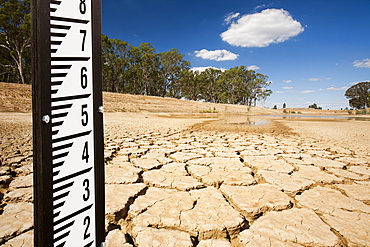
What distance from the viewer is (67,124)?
0.54 m

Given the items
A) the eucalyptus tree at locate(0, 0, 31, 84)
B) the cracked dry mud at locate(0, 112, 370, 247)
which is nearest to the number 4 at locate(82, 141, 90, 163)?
the cracked dry mud at locate(0, 112, 370, 247)

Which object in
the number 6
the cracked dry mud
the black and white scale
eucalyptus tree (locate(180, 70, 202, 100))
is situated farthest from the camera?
eucalyptus tree (locate(180, 70, 202, 100))

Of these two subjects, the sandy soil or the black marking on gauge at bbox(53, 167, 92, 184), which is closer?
the black marking on gauge at bbox(53, 167, 92, 184)

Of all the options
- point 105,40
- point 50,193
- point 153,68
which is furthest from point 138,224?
point 153,68

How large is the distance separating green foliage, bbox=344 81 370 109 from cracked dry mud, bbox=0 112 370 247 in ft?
171

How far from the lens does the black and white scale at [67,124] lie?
0.46m

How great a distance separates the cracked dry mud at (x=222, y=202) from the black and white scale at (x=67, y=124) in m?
0.45

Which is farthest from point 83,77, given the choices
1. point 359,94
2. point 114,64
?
point 359,94

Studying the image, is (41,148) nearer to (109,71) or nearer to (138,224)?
(138,224)

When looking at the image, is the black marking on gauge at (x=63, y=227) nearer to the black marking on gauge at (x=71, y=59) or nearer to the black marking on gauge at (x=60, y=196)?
the black marking on gauge at (x=60, y=196)

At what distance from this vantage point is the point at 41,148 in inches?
18.1

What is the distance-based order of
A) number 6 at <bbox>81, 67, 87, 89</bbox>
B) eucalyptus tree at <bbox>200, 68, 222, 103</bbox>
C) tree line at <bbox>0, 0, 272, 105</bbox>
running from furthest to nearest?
eucalyptus tree at <bbox>200, 68, 222, 103</bbox>, tree line at <bbox>0, 0, 272, 105</bbox>, number 6 at <bbox>81, 67, 87, 89</bbox>

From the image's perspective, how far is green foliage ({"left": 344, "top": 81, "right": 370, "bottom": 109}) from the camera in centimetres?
3914

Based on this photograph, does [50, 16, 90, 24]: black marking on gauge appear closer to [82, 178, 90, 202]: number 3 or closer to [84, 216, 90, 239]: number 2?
[82, 178, 90, 202]: number 3
